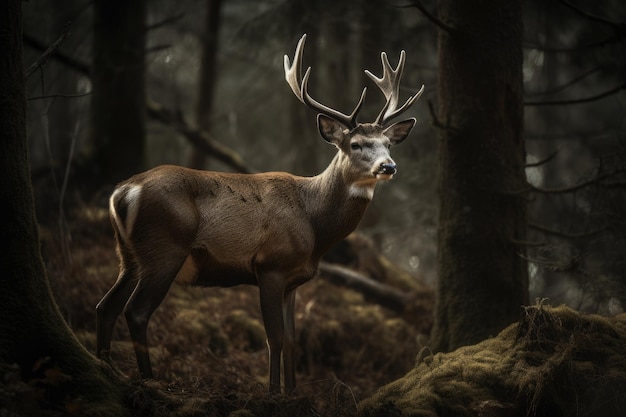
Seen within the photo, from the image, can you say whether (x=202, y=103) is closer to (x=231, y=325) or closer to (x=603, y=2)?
(x=231, y=325)

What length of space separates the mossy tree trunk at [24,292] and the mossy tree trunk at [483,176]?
154 inches

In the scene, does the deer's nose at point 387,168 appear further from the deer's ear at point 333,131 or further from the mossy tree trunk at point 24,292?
the mossy tree trunk at point 24,292

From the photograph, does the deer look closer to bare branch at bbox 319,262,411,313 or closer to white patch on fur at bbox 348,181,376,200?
white patch on fur at bbox 348,181,376,200

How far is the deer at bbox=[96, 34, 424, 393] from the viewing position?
6000 millimetres

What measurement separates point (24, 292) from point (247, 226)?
2196 mm

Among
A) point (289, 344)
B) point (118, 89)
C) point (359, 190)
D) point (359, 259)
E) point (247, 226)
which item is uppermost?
point (118, 89)

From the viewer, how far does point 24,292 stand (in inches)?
193

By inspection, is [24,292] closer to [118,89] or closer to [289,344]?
[289,344]

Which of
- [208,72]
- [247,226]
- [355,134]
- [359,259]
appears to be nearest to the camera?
[247,226]

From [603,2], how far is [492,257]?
611 cm

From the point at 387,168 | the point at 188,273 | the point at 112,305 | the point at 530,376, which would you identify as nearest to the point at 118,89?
the point at 188,273

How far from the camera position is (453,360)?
6102 millimetres

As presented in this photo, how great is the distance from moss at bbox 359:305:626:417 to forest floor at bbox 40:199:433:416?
67cm

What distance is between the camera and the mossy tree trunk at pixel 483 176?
7258 mm
